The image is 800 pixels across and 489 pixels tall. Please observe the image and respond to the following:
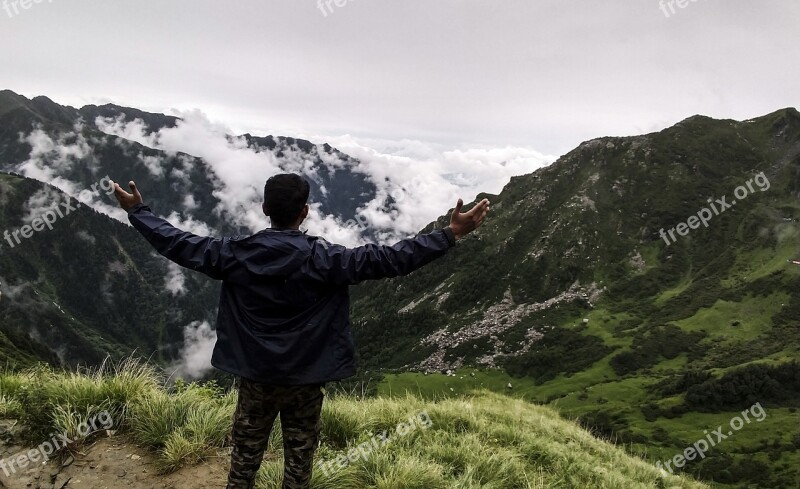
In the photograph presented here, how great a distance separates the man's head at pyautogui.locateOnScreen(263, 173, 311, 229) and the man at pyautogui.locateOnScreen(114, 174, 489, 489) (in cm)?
1

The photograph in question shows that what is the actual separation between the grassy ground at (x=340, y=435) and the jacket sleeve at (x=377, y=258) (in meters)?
3.28

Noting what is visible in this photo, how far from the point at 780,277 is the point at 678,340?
50.4 meters

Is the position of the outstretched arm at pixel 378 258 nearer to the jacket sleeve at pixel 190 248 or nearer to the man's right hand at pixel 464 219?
the man's right hand at pixel 464 219

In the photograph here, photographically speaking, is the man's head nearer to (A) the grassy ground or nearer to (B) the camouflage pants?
(B) the camouflage pants

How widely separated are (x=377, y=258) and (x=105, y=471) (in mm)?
5241

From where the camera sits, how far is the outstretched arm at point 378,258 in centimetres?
451

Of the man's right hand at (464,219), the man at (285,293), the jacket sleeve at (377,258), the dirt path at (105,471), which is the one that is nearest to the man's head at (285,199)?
the man at (285,293)

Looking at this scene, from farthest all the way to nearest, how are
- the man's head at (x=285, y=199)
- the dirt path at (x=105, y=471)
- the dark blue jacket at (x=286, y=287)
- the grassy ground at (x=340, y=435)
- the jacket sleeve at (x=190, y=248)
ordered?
the grassy ground at (x=340, y=435)
the dirt path at (x=105, y=471)
the man's head at (x=285, y=199)
the jacket sleeve at (x=190, y=248)
the dark blue jacket at (x=286, y=287)

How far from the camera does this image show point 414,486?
20.8 ft

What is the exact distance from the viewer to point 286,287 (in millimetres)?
4504

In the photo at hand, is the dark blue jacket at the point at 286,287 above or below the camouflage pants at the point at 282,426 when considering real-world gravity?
above

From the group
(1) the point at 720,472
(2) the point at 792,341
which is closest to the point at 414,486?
(1) the point at 720,472

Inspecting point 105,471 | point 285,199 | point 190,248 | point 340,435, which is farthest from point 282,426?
point 340,435

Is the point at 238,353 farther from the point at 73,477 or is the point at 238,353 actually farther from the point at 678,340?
the point at 678,340
